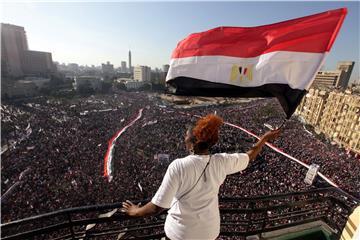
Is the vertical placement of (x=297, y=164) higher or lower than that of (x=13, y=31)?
lower

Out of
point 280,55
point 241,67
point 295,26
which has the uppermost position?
point 295,26

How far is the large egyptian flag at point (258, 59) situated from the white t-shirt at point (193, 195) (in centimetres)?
137

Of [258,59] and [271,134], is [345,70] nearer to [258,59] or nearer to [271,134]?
[258,59]

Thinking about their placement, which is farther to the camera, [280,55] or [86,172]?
[86,172]

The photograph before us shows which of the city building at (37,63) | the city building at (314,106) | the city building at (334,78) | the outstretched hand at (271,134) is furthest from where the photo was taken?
the city building at (37,63)

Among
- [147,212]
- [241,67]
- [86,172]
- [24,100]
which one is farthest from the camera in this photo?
[24,100]

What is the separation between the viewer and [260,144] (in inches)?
79.0

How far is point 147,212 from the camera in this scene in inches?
56.8

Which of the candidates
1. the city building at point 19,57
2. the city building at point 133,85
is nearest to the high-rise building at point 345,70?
the city building at point 133,85

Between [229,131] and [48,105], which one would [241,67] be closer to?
[229,131]

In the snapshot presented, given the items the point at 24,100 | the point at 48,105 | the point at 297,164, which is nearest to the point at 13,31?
the point at 24,100

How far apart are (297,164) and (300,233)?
1288cm

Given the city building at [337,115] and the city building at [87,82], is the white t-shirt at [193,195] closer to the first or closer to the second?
the city building at [337,115]

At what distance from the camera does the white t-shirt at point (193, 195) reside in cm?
134
